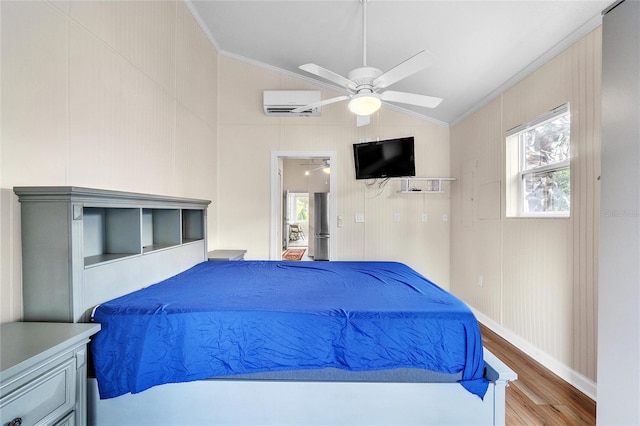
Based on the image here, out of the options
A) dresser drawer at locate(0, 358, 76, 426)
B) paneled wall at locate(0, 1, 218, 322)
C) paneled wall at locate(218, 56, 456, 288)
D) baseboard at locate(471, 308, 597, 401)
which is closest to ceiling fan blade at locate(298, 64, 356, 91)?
paneled wall at locate(0, 1, 218, 322)

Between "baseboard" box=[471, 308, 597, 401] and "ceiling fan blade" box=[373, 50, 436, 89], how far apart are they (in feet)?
8.01

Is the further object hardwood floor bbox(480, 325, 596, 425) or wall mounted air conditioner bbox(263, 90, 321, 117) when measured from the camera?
wall mounted air conditioner bbox(263, 90, 321, 117)

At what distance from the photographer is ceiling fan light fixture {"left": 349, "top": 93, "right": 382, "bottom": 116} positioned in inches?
82.5

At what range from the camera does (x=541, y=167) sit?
8.13 feet

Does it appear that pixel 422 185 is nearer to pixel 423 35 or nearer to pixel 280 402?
pixel 423 35

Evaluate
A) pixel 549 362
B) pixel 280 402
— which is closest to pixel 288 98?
pixel 280 402

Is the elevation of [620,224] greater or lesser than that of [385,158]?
lesser

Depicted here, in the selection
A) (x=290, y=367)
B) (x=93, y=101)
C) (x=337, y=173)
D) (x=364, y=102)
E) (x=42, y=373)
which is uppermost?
(x=364, y=102)

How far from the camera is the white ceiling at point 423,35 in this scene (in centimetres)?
211

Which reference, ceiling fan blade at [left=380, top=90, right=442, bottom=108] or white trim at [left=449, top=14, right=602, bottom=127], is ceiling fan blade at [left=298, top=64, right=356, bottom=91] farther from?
white trim at [left=449, top=14, right=602, bottom=127]

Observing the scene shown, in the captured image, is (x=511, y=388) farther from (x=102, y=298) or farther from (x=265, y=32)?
(x=265, y=32)

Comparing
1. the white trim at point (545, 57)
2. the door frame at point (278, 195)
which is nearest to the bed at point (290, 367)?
the white trim at point (545, 57)

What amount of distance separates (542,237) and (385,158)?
2.00m

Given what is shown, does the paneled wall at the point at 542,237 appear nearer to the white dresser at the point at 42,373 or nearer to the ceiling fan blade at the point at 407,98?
the ceiling fan blade at the point at 407,98
